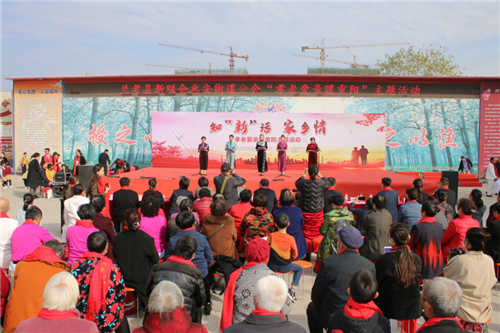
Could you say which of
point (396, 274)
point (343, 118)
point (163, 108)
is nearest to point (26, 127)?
point (163, 108)

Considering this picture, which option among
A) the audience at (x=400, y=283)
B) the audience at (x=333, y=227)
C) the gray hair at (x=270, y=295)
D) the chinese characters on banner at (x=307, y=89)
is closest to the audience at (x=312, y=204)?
the audience at (x=333, y=227)

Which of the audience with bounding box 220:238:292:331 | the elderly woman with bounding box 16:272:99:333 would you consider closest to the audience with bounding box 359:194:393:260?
the audience with bounding box 220:238:292:331

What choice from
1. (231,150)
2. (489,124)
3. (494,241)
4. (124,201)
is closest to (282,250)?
(494,241)

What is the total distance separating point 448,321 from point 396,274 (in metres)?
0.74

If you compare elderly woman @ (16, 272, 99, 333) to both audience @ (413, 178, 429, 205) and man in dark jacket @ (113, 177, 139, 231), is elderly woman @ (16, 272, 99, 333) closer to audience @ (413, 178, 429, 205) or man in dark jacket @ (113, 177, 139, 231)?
man in dark jacket @ (113, 177, 139, 231)

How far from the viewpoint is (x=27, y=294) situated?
270 centimetres

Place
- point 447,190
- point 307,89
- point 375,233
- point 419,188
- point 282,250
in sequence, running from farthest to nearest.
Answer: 1. point 307,89
2. point 447,190
3. point 419,188
4. point 375,233
5. point 282,250

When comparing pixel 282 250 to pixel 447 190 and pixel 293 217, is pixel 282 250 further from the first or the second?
pixel 447 190

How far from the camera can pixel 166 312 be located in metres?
1.91

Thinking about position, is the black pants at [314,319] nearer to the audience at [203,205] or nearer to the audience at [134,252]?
the audience at [134,252]

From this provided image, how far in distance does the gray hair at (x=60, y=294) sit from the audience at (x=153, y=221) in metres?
2.08

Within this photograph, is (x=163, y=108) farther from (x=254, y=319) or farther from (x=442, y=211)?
(x=254, y=319)

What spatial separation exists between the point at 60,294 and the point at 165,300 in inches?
22.2

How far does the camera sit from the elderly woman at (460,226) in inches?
152
